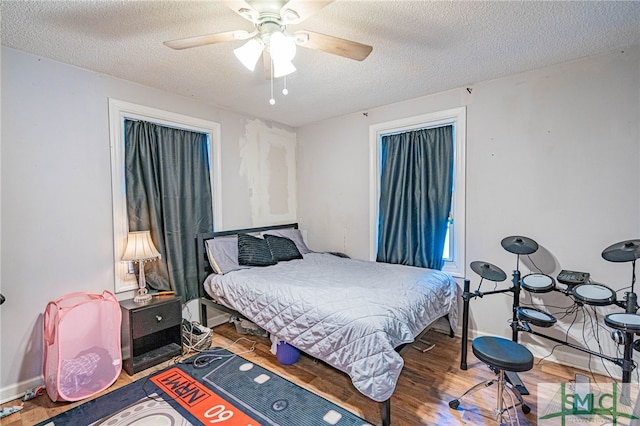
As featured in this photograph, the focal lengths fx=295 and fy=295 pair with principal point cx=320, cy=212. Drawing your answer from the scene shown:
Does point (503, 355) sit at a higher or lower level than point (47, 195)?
lower

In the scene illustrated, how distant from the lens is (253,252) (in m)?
3.29

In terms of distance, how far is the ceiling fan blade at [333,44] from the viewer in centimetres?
159

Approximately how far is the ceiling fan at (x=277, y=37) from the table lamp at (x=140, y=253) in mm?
1660

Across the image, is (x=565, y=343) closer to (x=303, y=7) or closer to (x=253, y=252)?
(x=253, y=252)

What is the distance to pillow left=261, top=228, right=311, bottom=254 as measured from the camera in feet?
12.8

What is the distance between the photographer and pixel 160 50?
2193mm

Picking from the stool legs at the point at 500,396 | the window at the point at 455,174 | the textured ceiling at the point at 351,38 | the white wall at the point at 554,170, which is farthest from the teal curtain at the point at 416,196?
the stool legs at the point at 500,396

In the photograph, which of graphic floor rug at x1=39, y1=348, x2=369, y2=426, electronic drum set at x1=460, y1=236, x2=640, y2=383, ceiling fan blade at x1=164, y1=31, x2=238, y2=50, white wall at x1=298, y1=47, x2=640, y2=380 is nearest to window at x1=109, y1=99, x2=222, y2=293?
A: graphic floor rug at x1=39, y1=348, x2=369, y2=426

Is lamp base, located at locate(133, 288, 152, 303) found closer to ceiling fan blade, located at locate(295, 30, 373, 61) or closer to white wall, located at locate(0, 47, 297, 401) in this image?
white wall, located at locate(0, 47, 297, 401)

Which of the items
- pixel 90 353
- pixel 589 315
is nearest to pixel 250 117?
pixel 90 353

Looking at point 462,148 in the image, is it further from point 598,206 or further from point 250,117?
point 250,117

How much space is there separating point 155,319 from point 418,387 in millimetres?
2195

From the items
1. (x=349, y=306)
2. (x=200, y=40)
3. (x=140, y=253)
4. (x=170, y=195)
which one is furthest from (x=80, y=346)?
(x=200, y=40)

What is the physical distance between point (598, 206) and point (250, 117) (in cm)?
363
